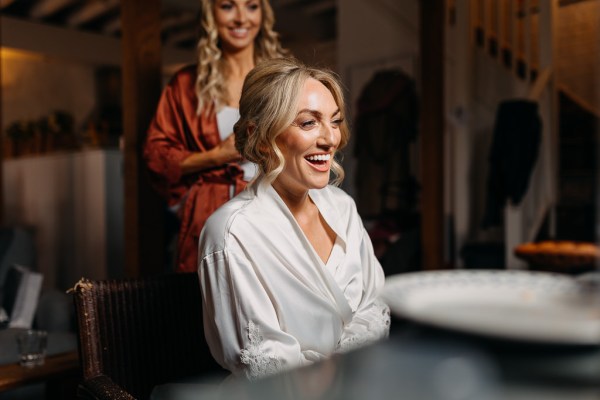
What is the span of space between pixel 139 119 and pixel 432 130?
1.76m

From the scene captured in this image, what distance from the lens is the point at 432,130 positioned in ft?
11.0

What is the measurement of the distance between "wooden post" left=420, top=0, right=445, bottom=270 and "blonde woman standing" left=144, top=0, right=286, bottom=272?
1766 millimetres

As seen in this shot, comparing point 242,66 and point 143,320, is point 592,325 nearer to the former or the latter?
point 143,320

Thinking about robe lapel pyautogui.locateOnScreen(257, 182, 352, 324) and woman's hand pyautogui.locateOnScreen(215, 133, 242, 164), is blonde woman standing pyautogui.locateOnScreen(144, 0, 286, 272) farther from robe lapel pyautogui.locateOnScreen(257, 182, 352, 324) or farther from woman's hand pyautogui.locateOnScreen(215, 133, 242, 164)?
robe lapel pyautogui.locateOnScreen(257, 182, 352, 324)

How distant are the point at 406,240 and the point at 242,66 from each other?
2.18m

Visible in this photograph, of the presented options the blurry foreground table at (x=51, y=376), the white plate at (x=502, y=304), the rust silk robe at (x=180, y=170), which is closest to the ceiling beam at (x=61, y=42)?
the blurry foreground table at (x=51, y=376)

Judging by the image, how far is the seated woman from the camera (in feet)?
3.52

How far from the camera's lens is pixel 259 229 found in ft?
3.66

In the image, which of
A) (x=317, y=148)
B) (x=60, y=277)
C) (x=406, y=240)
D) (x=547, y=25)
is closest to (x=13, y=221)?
(x=60, y=277)

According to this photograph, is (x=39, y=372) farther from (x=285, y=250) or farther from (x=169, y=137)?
(x=285, y=250)

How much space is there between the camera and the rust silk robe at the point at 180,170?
1671mm

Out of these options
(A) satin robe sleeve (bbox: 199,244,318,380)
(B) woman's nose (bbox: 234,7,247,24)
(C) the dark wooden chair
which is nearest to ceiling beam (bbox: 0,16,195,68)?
(B) woman's nose (bbox: 234,7,247,24)

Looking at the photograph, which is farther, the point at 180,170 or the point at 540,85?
the point at 540,85

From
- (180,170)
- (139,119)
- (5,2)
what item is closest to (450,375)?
(180,170)
